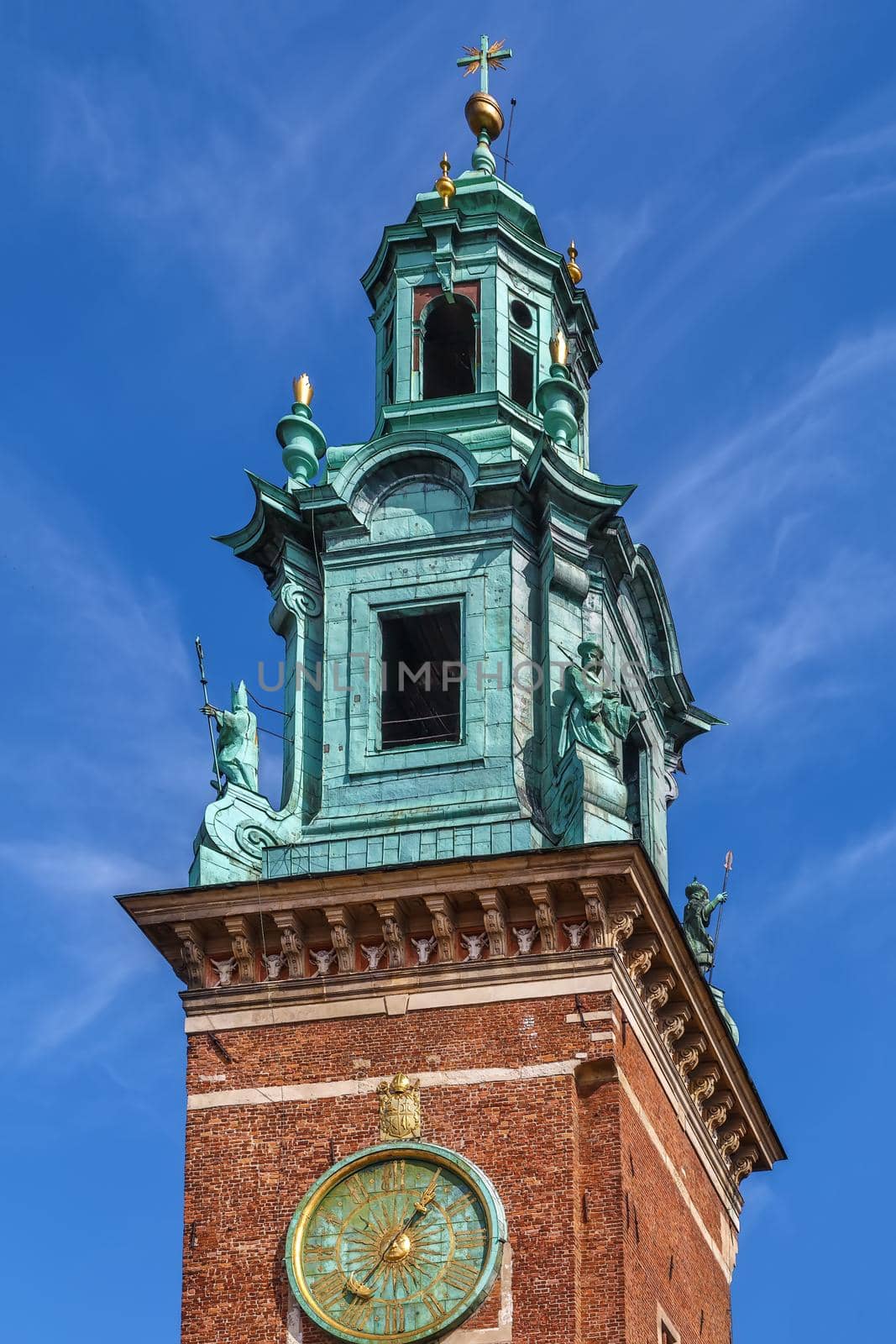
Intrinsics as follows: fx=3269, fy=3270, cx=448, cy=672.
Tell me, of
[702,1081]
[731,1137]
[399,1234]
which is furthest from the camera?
[731,1137]

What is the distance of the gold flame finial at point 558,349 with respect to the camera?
4506 centimetres

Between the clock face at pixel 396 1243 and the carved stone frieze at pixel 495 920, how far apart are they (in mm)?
2581

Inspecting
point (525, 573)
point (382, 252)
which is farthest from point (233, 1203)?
point (382, 252)

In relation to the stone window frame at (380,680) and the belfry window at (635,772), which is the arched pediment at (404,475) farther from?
the belfry window at (635,772)

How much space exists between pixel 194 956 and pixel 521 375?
1054 cm

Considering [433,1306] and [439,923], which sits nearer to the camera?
[433,1306]

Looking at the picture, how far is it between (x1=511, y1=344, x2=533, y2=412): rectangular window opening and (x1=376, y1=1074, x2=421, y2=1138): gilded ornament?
37.2 feet

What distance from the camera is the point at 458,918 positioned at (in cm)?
3897

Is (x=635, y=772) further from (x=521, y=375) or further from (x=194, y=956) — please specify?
(x=194, y=956)

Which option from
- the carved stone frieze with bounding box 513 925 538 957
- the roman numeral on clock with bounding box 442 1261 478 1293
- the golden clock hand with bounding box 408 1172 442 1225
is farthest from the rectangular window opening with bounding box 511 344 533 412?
the roman numeral on clock with bounding box 442 1261 478 1293

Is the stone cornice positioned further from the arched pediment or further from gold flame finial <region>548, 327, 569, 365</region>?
gold flame finial <region>548, 327, 569, 365</region>

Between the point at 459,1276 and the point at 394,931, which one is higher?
the point at 394,931

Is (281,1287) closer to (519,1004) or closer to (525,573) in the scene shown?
(519,1004)

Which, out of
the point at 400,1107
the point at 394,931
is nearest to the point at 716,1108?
the point at 394,931
